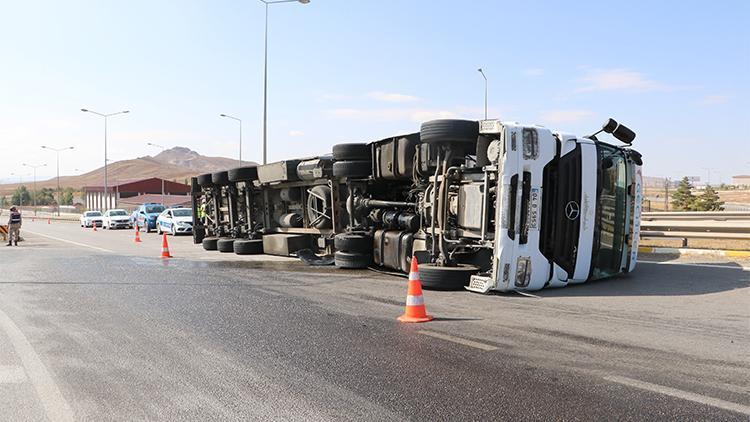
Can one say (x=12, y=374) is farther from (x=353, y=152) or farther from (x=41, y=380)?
(x=353, y=152)

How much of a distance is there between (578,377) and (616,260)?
5.44 meters

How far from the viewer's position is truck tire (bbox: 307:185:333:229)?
13.3m

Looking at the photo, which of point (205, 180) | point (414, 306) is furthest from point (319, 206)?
point (414, 306)

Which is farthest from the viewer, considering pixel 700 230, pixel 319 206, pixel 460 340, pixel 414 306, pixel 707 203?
pixel 707 203

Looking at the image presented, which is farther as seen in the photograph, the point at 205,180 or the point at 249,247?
the point at 205,180

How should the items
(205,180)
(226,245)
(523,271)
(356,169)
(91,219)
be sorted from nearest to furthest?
(523,271), (356,169), (226,245), (205,180), (91,219)

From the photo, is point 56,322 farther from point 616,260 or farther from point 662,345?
point 616,260

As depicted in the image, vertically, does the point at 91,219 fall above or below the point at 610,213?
below

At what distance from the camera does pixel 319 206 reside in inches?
543

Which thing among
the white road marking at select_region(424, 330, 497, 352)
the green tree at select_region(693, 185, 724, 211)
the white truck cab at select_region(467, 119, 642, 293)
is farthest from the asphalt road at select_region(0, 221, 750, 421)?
the green tree at select_region(693, 185, 724, 211)

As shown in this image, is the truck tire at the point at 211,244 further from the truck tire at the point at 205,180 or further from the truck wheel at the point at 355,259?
the truck wheel at the point at 355,259

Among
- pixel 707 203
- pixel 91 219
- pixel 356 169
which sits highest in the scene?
pixel 356 169

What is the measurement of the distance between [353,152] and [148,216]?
26.1 metres

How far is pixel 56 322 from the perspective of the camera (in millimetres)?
7098
